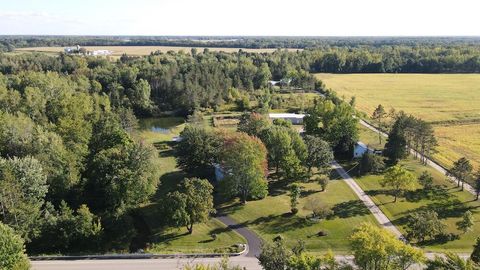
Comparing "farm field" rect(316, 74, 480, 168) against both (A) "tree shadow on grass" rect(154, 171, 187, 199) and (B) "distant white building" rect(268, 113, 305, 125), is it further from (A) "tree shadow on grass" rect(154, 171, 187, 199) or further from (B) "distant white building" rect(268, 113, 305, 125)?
(A) "tree shadow on grass" rect(154, 171, 187, 199)

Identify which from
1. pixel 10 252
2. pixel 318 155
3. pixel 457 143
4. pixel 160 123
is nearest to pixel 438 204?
pixel 318 155

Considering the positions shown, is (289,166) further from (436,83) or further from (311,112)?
(436,83)

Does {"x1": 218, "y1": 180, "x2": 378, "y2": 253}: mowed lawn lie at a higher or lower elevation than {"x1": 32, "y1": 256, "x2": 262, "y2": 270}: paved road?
higher

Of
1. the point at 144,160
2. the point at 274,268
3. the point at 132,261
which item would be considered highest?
the point at 144,160

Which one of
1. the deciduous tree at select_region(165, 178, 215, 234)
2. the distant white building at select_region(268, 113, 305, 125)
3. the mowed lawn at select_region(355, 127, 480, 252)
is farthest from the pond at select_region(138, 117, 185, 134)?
the mowed lawn at select_region(355, 127, 480, 252)

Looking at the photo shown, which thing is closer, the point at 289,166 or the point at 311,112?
the point at 289,166

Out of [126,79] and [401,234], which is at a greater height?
[126,79]

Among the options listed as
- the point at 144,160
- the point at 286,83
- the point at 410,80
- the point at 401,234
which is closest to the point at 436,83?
the point at 410,80
